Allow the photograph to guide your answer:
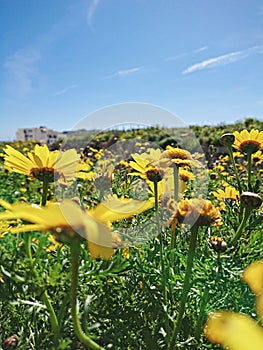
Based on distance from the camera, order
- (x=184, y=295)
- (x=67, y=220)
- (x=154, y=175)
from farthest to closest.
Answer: (x=154, y=175), (x=184, y=295), (x=67, y=220)

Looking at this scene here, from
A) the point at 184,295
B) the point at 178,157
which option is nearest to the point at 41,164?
the point at 184,295

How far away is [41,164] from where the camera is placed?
31.8 inches

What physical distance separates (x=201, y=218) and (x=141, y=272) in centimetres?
15

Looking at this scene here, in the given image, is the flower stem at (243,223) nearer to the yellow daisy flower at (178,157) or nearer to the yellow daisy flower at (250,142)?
the yellow daisy flower at (178,157)

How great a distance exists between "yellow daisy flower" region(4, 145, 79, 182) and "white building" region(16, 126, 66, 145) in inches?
393

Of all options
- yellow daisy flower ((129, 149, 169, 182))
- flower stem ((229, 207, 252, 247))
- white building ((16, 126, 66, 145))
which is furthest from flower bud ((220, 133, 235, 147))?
white building ((16, 126, 66, 145))

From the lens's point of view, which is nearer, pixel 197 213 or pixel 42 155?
pixel 197 213

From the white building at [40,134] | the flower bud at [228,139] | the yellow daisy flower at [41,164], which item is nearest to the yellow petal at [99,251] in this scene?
the yellow daisy flower at [41,164]

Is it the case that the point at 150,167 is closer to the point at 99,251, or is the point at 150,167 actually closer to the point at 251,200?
the point at 251,200

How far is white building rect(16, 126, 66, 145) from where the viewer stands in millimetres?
11483

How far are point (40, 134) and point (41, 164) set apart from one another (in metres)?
11.9

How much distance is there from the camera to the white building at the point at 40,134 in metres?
11.5

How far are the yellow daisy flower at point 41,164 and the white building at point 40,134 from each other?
9987mm

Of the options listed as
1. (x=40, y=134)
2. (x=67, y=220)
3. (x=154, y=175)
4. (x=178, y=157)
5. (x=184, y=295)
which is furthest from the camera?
(x=40, y=134)
